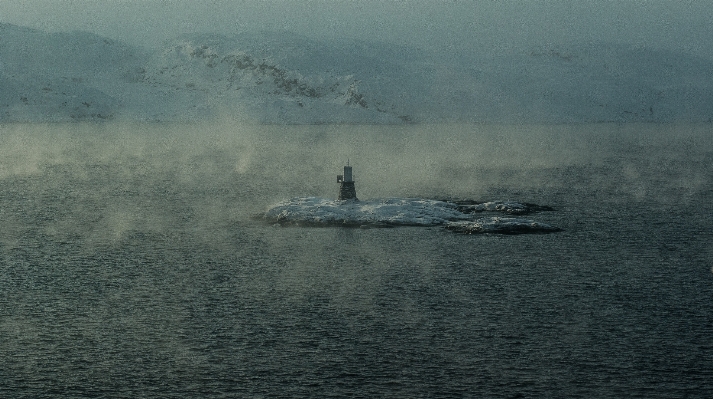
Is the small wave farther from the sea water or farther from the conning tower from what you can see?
the sea water

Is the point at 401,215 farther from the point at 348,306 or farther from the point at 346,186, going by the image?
the point at 348,306

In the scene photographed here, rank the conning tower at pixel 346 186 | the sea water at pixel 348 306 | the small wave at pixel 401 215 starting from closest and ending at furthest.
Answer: the sea water at pixel 348 306 < the small wave at pixel 401 215 < the conning tower at pixel 346 186

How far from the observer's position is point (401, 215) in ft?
239

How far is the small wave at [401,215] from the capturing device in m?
67.9

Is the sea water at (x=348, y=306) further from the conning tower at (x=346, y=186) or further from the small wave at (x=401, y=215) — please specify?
the conning tower at (x=346, y=186)

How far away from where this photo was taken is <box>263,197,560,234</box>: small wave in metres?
67.9

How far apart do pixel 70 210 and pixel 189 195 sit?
58.6 feet

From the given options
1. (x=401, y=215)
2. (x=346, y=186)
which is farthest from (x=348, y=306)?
(x=346, y=186)

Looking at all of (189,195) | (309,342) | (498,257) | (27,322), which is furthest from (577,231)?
(189,195)

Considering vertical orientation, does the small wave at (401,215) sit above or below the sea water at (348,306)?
above

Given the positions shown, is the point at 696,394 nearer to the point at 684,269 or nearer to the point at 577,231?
the point at 684,269

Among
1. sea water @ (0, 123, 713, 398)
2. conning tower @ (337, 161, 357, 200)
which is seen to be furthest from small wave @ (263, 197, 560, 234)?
sea water @ (0, 123, 713, 398)

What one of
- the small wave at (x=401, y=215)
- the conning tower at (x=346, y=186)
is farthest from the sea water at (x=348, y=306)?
the conning tower at (x=346, y=186)

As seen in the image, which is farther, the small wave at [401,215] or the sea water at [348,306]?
the small wave at [401,215]
